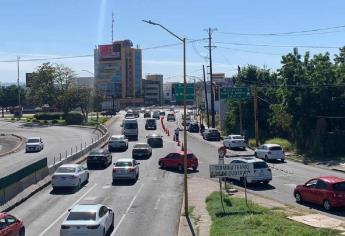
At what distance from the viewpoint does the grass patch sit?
66.3 ft

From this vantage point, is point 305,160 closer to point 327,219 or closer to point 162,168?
point 162,168

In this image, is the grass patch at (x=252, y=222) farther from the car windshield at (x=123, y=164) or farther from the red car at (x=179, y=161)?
the red car at (x=179, y=161)

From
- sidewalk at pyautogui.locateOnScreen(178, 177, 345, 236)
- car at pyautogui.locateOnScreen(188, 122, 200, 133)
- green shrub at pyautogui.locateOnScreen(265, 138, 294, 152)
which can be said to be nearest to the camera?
sidewalk at pyautogui.locateOnScreen(178, 177, 345, 236)

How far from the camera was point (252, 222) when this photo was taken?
2214 cm

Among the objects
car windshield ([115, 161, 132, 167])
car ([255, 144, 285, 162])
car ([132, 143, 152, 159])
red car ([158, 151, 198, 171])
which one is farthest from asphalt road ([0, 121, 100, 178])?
car ([255, 144, 285, 162])

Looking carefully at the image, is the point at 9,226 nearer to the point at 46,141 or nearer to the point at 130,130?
the point at 130,130

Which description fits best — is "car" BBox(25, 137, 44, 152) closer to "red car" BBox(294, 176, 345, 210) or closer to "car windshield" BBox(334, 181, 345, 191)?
"red car" BBox(294, 176, 345, 210)

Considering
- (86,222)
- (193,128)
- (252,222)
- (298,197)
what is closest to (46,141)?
(193,128)

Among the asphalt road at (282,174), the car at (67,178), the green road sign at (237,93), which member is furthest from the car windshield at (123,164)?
the green road sign at (237,93)

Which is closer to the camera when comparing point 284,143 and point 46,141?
point 284,143

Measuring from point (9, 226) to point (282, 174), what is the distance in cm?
2584

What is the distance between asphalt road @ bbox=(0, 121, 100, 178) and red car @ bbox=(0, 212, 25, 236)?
78.6ft

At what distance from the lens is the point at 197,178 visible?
40438 mm

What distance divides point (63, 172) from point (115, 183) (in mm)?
4107
